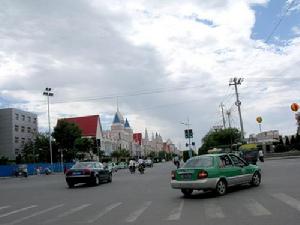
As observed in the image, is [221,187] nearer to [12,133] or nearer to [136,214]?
[136,214]

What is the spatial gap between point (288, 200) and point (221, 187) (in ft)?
10.9

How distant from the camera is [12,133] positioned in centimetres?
10344

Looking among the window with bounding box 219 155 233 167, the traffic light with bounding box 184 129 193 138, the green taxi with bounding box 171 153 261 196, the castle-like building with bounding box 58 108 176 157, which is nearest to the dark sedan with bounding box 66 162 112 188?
the green taxi with bounding box 171 153 261 196

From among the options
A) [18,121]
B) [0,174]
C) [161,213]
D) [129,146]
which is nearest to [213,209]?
[161,213]

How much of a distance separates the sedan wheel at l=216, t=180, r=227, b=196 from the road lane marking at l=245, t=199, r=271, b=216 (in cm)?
246

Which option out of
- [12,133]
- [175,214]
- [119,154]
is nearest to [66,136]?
[12,133]

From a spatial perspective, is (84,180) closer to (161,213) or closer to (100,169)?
(100,169)

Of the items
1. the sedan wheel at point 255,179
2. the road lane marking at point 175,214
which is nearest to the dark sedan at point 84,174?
the sedan wheel at point 255,179

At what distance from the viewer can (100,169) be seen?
28625 mm

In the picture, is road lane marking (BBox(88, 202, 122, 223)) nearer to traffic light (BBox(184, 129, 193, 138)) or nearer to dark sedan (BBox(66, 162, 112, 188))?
dark sedan (BBox(66, 162, 112, 188))

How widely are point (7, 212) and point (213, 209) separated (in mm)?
6762

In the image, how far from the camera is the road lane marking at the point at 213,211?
37.4 ft

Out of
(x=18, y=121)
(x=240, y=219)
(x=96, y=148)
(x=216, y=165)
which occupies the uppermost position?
(x=18, y=121)

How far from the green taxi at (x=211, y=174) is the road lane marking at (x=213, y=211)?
218 cm
